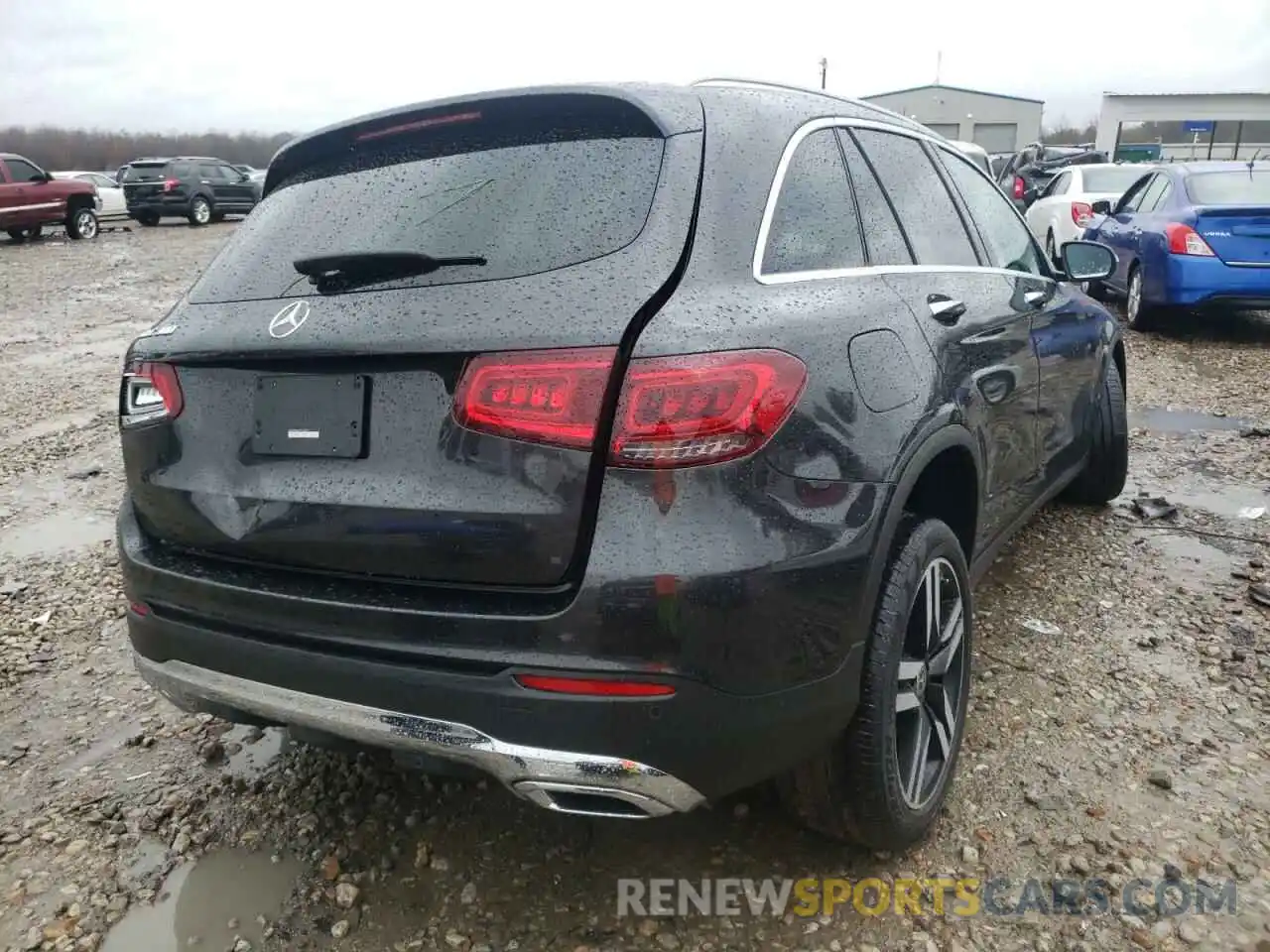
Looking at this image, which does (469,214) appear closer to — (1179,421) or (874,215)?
(874,215)

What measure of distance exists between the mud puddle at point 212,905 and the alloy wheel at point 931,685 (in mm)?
1437

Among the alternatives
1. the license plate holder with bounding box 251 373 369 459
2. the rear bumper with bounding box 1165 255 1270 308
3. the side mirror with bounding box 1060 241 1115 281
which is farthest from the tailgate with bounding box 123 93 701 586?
the rear bumper with bounding box 1165 255 1270 308

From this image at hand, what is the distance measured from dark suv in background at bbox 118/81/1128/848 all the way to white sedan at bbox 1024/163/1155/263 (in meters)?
10.6

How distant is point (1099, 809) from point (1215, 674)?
0.94 m

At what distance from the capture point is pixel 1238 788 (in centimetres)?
251

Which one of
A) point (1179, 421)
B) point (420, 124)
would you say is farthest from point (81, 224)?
point (420, 124)

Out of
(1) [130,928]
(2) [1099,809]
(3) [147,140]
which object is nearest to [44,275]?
(1) [130,928]

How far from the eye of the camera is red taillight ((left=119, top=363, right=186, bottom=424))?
2129 millimetres

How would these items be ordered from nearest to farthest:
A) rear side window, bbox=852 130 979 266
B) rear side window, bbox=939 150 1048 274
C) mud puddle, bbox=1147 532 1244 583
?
rear side window, bbox=852 130 979 266, rear side window, bbox=939 150 1048 274, mud puddle, bbox=1147 532 1244 583

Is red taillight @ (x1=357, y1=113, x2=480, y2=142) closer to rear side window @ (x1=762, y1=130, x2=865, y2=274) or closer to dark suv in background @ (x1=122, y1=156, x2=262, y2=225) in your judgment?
rear side window @ (x1=762, y1=130, x2=865, y2=274)

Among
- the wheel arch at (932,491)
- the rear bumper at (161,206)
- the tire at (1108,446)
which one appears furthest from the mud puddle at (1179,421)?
the rear bumper at (161,206)

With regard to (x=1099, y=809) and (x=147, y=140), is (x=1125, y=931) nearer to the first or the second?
(x=1099, y=809)

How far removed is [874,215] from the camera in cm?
247

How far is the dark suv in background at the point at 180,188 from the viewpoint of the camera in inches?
938
